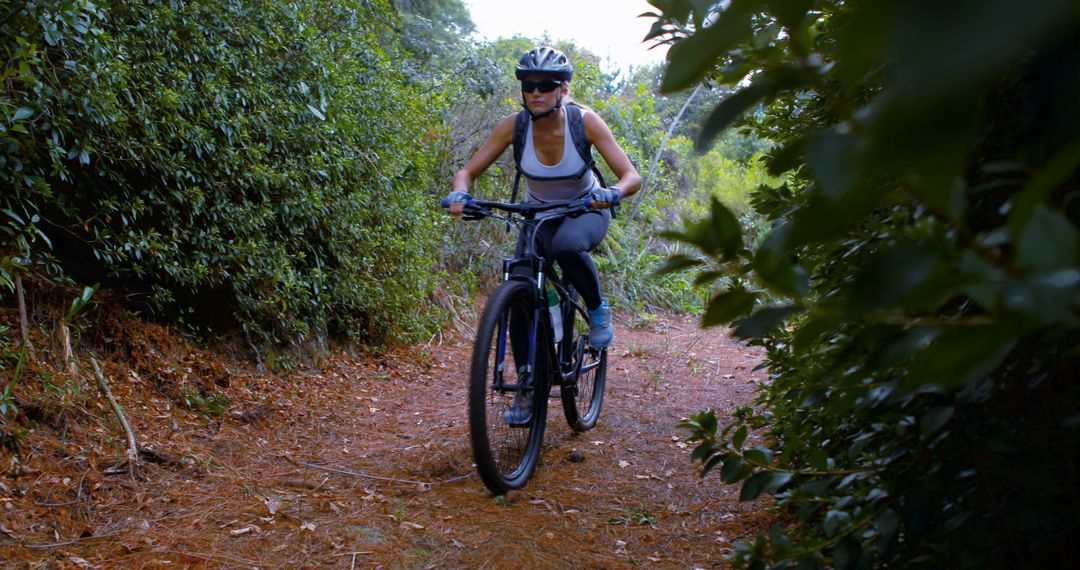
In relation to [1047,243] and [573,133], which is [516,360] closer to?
[573,133]

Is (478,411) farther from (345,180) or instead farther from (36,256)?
(345,180)

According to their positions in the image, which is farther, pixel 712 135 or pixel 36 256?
pixel 36 256

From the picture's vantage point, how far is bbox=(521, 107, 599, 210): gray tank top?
418cm

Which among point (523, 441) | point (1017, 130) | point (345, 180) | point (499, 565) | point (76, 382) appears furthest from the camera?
point (345, 180)

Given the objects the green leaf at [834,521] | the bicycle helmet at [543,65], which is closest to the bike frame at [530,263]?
the bicycle helmet at [543,65]

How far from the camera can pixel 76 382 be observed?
3.46 meters

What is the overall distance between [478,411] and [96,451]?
1523mm

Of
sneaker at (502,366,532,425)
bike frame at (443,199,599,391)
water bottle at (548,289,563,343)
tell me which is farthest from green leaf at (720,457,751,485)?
water bottle at (548,289,563,343)

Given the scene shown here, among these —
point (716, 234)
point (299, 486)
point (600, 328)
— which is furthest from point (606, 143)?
point (716, 234)

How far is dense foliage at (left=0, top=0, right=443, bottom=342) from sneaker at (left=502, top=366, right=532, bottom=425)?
181 centimetres

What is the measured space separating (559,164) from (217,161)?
1.84 m

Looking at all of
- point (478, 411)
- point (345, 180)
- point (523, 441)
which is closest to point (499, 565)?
point (478, 411)

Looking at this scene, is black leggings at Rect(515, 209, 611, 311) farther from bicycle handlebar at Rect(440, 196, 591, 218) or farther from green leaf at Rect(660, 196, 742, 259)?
green leaf at Rect(660, 196, 742, 259)

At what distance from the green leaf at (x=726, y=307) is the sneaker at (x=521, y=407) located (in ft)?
9.51
